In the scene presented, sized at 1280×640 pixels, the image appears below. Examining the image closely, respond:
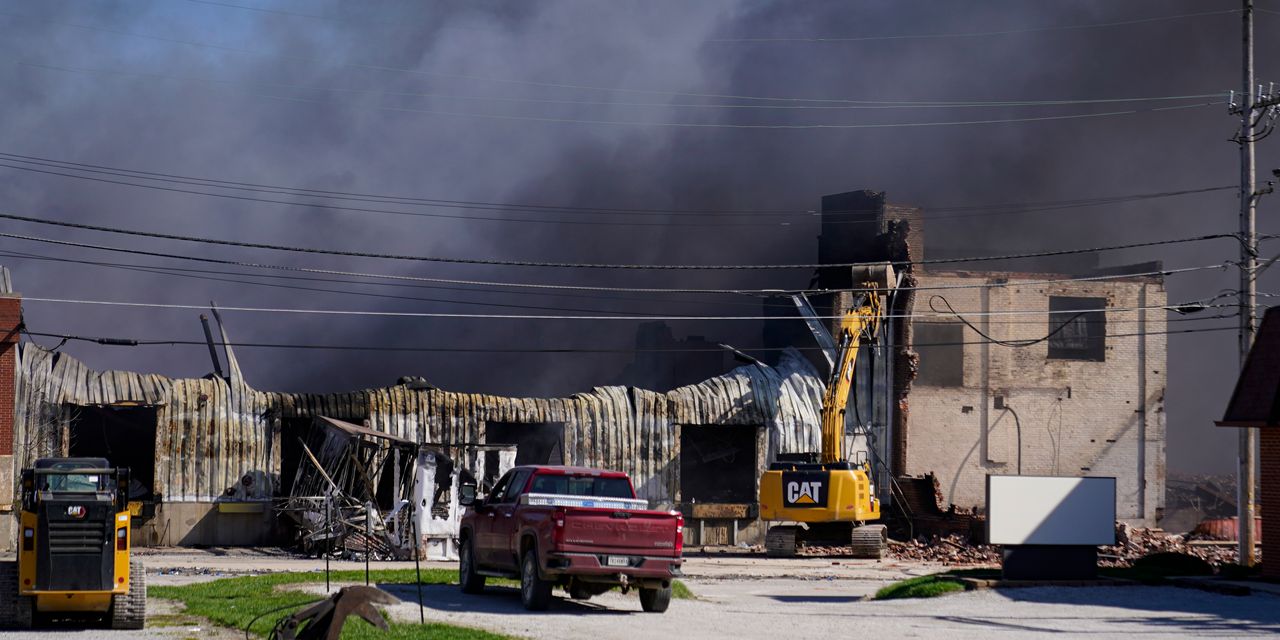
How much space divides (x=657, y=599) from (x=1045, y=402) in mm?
38278

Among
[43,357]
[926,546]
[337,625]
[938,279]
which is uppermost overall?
[938,279]

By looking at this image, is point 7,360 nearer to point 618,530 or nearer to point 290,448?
point 290,448

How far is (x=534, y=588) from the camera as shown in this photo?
17812 millimetres

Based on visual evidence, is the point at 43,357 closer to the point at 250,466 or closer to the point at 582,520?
the point at 250,466

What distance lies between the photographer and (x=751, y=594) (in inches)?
921

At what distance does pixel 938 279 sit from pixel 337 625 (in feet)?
148

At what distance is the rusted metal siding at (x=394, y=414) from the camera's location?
33.5 meters

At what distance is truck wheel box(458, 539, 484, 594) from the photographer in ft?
65.8

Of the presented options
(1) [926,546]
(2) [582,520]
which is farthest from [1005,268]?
(2) [582,520]

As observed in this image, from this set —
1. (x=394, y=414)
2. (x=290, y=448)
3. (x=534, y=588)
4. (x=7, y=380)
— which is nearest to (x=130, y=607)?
(x=534, y=588)

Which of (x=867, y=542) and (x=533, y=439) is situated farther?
(x=533, y=439)

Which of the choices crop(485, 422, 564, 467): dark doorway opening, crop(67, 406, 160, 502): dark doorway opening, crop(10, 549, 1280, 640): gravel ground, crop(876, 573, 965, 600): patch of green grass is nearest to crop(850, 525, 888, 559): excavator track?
crop(485, 422, 564, 467): dark doorway opening

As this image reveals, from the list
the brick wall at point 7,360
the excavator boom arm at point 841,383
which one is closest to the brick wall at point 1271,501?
the excavator boom arm at point 841,383

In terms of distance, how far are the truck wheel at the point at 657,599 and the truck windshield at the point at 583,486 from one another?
183 cm
